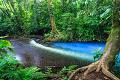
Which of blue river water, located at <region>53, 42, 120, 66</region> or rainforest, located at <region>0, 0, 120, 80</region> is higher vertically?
rainforest, located at <region>0, 0, 120, 80</region>

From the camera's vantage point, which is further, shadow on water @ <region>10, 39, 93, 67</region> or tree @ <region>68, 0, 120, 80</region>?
shadow on water @ <region>10, 39, 93, 67</region>

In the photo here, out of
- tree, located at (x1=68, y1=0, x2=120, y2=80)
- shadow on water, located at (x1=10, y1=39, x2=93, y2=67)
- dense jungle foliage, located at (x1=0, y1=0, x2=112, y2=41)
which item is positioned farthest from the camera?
dense jungle foliage, located at (x1=0, y1=0, x2=112, y2=41)

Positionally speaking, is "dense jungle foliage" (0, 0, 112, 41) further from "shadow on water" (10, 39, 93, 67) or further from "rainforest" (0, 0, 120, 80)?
"shadow on water" (10, 39, 93, 67)

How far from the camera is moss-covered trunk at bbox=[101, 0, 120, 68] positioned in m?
5.46

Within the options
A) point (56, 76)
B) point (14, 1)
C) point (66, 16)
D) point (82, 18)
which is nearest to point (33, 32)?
point (14, 1)

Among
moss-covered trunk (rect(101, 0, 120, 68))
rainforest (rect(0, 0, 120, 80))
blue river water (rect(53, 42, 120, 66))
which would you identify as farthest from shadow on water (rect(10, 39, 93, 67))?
moss-covered trunk (rect(101, 0, 120, 68))

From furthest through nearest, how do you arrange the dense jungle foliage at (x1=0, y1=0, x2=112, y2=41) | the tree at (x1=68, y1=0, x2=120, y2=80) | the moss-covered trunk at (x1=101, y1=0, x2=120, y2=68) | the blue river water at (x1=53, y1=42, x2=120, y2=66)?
the dense jungle foliage at (x1=0, y1=0, x2=112, y2=41) → the blue river water at (x1=53, y1=42, x2=120, y2=66) → the moss-covered trunk at (x1=101, y1=0, x2=120, y2=68) → the tree at (x1=68, y1=0, x2=120, y2=80)

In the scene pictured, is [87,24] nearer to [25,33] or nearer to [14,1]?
[25,33]

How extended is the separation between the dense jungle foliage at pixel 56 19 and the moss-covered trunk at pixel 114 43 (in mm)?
8841

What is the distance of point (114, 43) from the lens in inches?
221

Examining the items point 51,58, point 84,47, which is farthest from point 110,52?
point 84,47

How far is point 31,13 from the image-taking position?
81.1 ft

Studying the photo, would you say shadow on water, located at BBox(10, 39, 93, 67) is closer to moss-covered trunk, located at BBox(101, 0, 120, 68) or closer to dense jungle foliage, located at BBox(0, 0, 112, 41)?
moss-covered trunk, located at BBox(101, 0, 120, 68)

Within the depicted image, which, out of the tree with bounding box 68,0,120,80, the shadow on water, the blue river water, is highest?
the tree with bounding box 68,0,120,80
